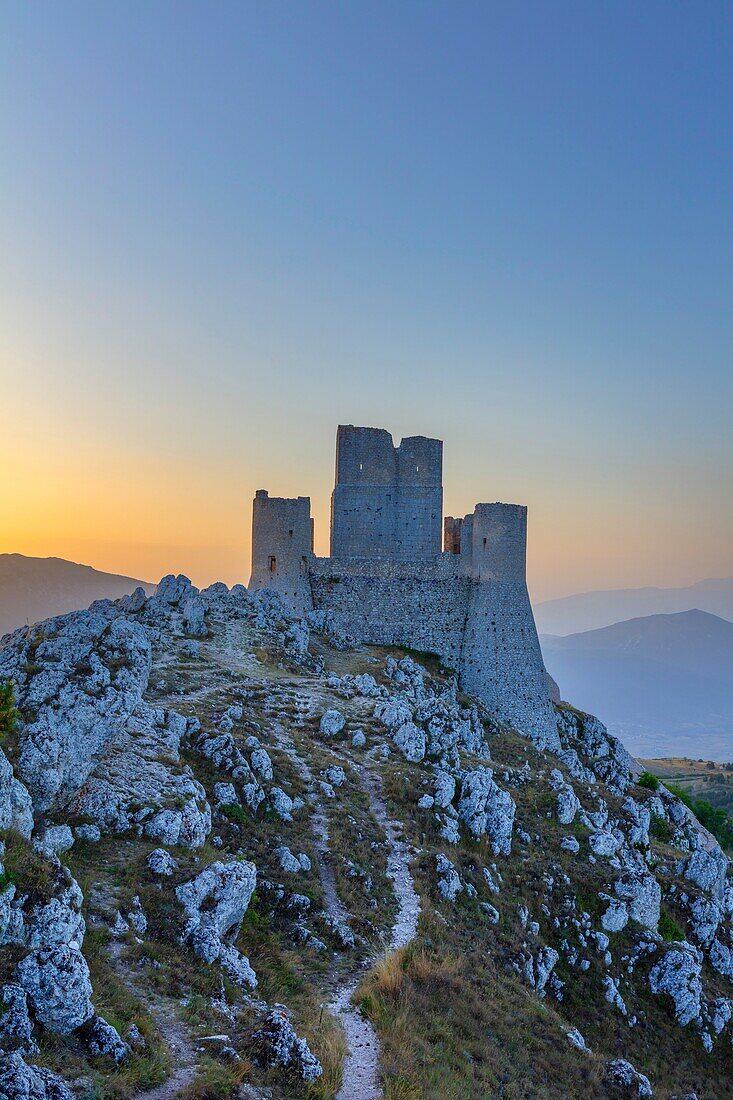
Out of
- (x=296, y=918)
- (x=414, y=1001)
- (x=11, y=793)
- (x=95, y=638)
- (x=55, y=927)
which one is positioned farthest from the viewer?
(x=95, y=638)

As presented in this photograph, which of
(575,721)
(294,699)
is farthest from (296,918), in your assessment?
(575,721)

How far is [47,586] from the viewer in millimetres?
153875

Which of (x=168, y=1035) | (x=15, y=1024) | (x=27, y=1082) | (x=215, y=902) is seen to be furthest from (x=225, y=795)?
(x=27, y=1082)

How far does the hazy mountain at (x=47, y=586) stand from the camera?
13475 cm

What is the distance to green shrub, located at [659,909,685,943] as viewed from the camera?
73.9ft

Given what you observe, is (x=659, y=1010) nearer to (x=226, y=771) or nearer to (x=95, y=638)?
(x=226, y=771)

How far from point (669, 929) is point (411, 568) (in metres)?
28.4

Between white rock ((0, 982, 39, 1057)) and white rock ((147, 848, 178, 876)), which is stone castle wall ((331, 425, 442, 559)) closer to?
white rock ((147, 848, 178, 876))

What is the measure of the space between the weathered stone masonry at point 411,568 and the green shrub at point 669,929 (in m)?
23.3

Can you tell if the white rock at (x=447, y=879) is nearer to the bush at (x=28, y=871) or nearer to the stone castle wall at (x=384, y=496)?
the bush at (x=28, y=871)

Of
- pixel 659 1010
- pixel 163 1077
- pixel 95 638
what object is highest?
pixel 95 638

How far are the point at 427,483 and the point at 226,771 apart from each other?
32031 millimetres

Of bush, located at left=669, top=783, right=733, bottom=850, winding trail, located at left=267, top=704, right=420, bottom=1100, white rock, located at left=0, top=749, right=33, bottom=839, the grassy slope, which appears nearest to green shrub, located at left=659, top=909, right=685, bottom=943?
the grassy slope

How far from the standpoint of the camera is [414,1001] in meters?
12.9
